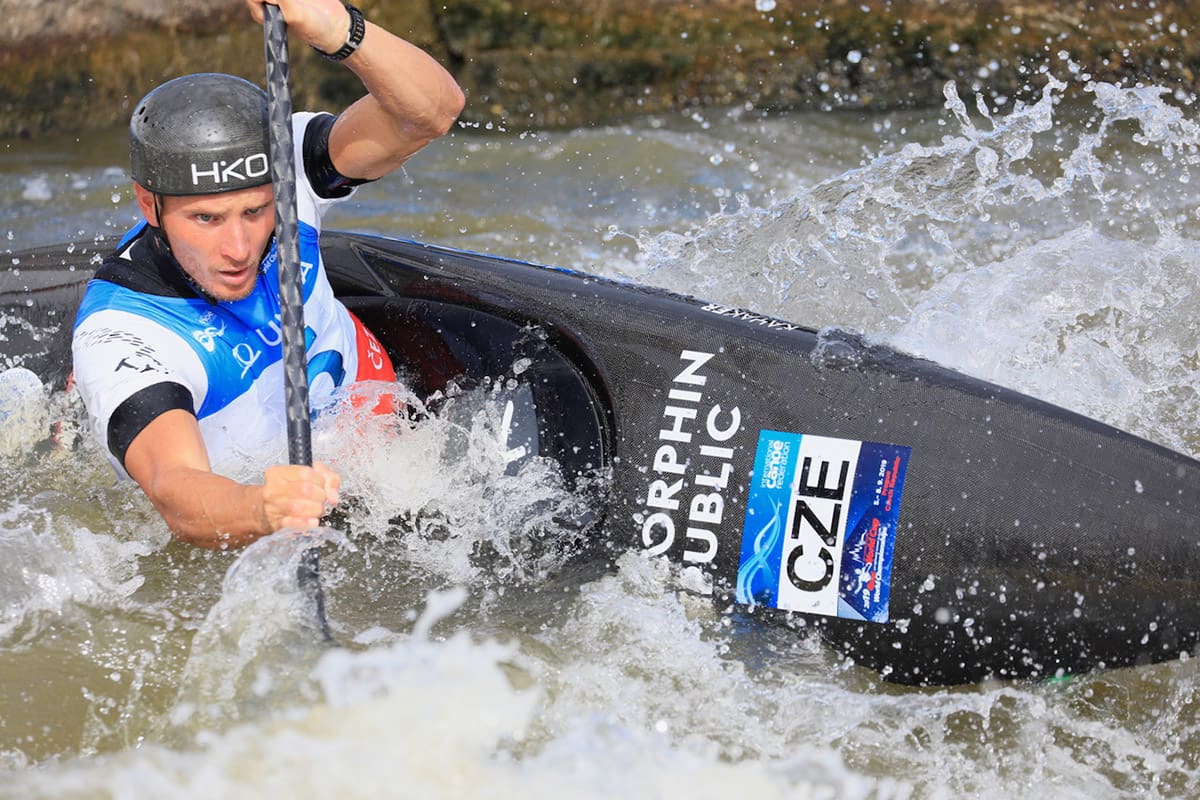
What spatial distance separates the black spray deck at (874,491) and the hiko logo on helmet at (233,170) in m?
0.72

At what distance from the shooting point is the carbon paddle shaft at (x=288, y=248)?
8.41ft

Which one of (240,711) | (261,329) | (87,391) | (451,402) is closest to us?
(240,711)

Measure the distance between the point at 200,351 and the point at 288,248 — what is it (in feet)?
1.04

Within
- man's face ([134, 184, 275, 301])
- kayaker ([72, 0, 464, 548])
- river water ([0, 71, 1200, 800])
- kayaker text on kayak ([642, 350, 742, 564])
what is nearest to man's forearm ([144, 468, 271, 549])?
kayaker ([72, 0, 464, 548])

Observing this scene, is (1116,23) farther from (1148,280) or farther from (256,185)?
(256,185)

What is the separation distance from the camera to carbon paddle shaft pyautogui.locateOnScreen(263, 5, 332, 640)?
2.56 meters

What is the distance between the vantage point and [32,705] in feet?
8.53

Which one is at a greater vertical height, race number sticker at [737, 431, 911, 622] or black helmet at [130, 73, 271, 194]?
black helmet at [130, 73, 271, 194]

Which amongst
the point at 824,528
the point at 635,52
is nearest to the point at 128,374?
the point at 824,528

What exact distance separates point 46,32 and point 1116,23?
5926 millimetres

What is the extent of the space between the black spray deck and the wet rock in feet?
16.1

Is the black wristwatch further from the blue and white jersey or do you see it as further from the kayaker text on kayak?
the kayaker text on kayak

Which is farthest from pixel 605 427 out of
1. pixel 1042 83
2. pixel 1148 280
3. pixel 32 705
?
pixel 1042 83

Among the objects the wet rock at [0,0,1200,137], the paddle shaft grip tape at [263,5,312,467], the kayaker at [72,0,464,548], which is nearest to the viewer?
the kayaker at [72,0,464,548]
